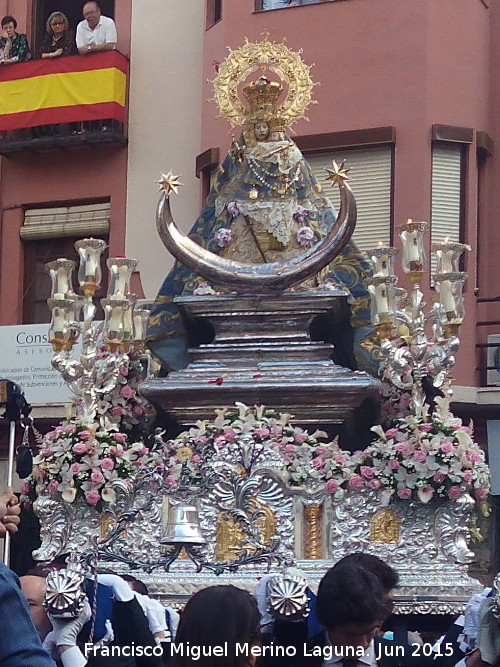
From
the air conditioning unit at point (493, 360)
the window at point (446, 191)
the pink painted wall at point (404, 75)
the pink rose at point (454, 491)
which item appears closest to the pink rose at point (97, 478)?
the pink rose at point (454, 491)

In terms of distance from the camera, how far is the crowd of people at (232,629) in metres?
4.11

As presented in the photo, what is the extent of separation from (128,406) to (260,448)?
147cm

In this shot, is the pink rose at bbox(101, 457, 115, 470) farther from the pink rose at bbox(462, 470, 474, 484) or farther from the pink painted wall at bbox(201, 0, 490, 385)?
the pink painted wall at bbox(201, 0, 490, 385)

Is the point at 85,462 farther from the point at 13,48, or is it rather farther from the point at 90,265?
the point at 13,48

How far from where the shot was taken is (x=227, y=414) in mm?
A: 10000

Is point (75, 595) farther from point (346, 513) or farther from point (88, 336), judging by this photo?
point (88, 336)

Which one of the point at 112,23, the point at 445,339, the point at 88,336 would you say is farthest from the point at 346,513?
the point at 112,23

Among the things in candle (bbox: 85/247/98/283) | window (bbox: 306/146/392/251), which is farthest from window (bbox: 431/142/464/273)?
candle (bbox: 85/247/98/283)

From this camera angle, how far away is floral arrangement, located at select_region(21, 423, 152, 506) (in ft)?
32.6

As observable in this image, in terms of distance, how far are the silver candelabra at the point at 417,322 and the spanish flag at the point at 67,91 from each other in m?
7.85

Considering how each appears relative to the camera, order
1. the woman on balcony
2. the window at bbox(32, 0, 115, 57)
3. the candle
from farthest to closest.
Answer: the window at bbox(32, 0, 115, 57) → the woman on balcony → the candle

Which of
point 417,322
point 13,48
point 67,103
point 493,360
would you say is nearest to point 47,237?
point 67,103

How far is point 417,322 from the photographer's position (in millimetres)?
10070

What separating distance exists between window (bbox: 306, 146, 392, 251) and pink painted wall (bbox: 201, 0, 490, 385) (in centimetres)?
13
